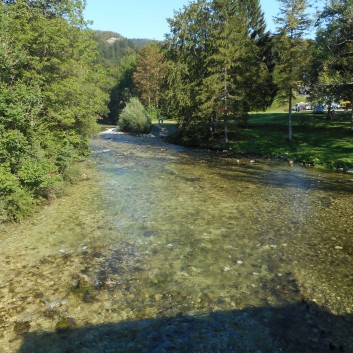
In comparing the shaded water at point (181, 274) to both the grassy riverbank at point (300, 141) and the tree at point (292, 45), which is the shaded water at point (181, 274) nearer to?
the grassy riverbank at point (300, 141)

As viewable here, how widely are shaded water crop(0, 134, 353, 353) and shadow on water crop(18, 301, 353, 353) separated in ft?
0.09

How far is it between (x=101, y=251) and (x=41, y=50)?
46.6ft

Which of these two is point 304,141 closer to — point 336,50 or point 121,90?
point 336,50

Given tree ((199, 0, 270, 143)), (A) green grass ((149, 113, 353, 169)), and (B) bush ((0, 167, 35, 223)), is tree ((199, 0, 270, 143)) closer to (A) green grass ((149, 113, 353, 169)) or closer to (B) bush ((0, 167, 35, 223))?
(A) green grass ((149, 113, 353, 169))

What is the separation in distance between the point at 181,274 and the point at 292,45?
34252 millimetres

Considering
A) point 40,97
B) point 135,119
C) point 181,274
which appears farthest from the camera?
point 135,119

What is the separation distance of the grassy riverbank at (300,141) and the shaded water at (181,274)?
11.7 meters

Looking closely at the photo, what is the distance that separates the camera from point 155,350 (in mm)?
8047

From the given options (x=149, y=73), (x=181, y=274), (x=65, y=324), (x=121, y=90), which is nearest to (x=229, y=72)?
(x=181, y=274)

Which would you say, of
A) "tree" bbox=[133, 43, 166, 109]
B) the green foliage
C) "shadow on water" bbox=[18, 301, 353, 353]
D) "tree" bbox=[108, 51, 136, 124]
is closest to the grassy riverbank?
the green foliage

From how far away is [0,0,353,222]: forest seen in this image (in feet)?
53.7

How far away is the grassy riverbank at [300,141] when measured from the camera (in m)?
32.5

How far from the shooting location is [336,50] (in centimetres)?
3391

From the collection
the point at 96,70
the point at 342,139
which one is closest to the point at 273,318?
the point at 96,70
